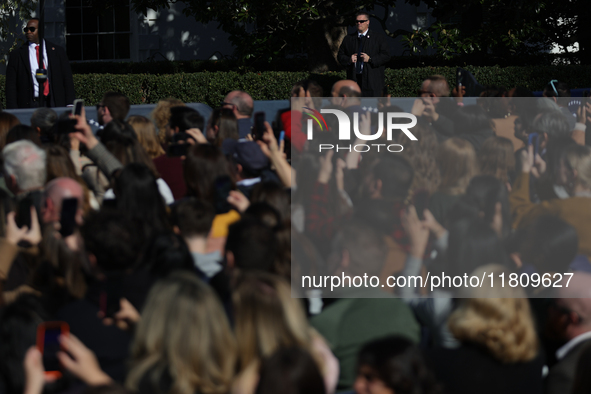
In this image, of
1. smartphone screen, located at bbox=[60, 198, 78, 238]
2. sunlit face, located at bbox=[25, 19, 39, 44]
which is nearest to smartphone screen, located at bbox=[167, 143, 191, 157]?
smartphone screen, located at bbox=[60, 198, 78, 238]

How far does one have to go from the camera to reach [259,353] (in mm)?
2660

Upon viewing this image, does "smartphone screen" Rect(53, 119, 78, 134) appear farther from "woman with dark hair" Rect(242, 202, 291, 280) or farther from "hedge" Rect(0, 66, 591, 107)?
"hedge" Rect(0, 66, 591, 107)

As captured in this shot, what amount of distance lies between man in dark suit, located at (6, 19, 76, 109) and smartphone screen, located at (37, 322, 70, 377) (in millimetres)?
6588

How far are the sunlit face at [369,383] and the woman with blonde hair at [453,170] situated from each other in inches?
80.5

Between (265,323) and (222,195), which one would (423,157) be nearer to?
(222,195)

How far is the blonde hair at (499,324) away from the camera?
284cm

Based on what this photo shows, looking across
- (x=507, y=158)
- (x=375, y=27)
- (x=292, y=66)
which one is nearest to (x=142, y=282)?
(x=507, y=158)

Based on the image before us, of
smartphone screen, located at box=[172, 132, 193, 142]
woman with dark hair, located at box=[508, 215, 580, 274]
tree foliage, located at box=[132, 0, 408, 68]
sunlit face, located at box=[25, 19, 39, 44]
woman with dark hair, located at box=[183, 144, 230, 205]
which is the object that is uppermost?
tree foliage, located at box=[132, 0, 408, 68]

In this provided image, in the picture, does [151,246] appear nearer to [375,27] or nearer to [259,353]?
[259,353]

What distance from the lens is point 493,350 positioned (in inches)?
112

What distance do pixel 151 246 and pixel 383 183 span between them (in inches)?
61.0

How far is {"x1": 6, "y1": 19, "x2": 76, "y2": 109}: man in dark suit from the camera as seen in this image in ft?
28.7

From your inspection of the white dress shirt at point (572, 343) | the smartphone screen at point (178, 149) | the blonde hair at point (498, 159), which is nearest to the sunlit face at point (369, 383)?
the white dress shirt at point (572, 343)

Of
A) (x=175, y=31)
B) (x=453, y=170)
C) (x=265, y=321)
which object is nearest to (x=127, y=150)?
(x=453, y=170)
